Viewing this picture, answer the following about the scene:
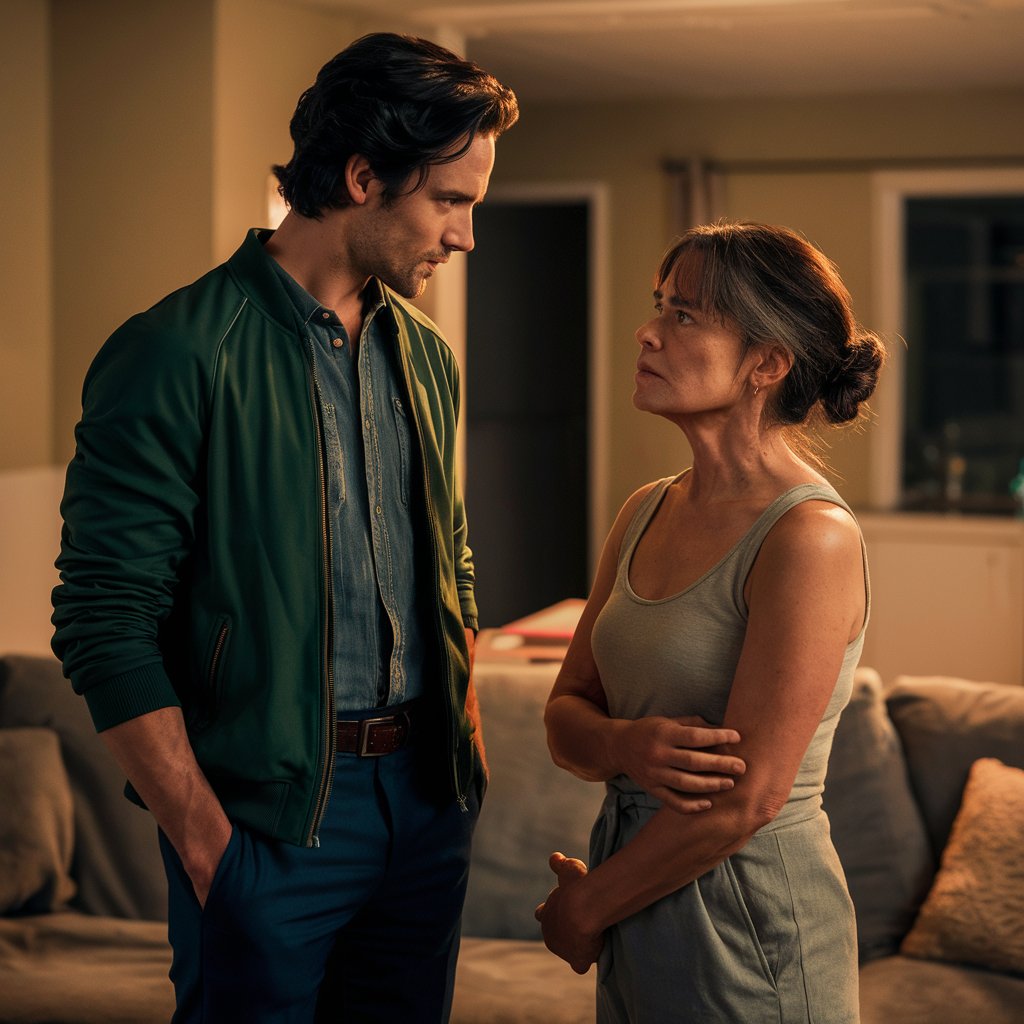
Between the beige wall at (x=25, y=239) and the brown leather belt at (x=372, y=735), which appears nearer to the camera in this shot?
the brown leather belt at (x=372, y=735)

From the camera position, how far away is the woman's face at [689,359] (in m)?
1.55

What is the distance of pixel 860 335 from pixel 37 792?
1996 millimetres

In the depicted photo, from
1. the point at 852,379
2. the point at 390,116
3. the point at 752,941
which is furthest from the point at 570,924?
the point at 390,116

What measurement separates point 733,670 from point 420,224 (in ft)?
1.99

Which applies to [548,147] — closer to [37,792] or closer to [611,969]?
[37,792]

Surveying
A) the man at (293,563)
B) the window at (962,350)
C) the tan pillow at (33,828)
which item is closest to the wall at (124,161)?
the tan pillow at (33,828)

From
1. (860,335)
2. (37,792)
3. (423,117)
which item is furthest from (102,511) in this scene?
(37,792)

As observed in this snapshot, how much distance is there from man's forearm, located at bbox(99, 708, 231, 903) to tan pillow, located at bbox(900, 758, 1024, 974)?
61.8 inches

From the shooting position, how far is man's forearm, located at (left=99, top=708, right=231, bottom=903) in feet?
4.75

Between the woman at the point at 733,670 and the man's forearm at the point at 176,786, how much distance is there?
402 mm

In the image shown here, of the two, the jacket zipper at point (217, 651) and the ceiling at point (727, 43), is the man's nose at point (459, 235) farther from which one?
the ceiling at point (727, 43)

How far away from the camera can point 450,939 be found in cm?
178

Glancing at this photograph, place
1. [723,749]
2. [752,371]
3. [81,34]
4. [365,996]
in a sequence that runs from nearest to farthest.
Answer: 1. [723,749]
2. [752,371]
3. [365,996]
4. [81,34]

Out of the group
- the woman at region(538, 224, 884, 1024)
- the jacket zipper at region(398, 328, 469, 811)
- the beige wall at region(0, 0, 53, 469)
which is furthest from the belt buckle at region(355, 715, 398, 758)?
the beige wall at region(0, 0, 53, 469)
